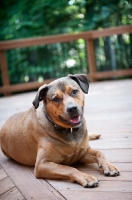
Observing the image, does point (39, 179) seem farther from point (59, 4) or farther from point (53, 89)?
point (59, 4)

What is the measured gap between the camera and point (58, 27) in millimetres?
11594

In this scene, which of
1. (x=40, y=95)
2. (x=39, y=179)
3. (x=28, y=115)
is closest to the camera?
(x=39, y=179)

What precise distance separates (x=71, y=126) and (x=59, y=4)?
366 inches

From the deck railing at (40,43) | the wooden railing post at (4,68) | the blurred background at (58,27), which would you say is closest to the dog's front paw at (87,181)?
the deck railing at (40,43)

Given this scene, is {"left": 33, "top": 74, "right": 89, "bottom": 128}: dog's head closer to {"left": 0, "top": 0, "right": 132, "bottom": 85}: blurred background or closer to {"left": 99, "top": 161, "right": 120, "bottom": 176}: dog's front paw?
{"left": 99, "top": 161, "right": 120, "bottom": 176}: dog's front paw

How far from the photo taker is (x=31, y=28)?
11117 millimetres

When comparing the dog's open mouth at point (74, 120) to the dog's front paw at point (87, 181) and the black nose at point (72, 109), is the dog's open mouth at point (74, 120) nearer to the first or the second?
the black nose at point (72, 109)

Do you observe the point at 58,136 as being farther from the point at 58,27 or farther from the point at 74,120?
the point at 58,27

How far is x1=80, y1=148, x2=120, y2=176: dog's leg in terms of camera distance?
7.61ft

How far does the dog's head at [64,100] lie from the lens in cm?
243

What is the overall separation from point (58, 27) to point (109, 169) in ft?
32.4

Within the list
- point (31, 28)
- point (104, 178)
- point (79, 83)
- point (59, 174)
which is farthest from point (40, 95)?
point (31, 28)

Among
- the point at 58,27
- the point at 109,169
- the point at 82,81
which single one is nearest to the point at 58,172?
the point at 109,169

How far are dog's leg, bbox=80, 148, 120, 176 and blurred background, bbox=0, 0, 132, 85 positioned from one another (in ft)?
19.9
